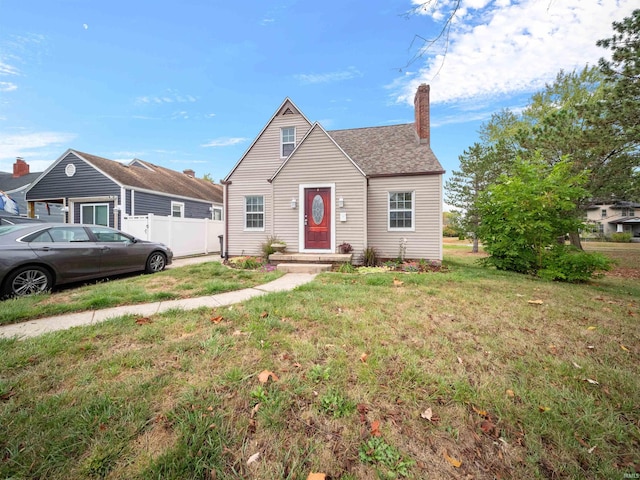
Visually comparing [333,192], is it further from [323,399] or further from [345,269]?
[323,399]

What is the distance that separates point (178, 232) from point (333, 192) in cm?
817

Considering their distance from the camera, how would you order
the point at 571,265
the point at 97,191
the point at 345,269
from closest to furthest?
the point at 571,265 → the point at 345,269 → the point at 97,191

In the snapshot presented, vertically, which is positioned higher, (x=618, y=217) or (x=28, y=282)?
(x=618, y=217)

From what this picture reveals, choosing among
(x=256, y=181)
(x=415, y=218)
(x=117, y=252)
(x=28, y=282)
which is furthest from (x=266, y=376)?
(x=256, y=181)

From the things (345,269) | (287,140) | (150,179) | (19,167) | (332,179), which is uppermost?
(19,167)

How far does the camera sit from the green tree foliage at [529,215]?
278 inches

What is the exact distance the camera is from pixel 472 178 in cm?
1886

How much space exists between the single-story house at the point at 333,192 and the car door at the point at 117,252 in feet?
14.0

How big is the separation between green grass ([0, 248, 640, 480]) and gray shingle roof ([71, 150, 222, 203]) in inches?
552

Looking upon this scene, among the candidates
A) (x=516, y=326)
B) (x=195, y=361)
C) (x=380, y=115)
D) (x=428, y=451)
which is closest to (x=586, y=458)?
(x=428, y=451)

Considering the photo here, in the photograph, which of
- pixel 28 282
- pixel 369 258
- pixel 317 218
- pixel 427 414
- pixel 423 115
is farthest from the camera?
pixel 423 115

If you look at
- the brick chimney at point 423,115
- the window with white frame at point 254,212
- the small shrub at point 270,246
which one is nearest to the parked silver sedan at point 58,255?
the small shrub at point 270,246

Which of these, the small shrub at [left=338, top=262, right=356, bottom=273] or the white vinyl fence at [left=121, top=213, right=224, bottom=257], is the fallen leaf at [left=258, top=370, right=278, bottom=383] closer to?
the small shrub at [left=338, top=262, right=356, bottom=273]

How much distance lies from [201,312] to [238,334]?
120cm
